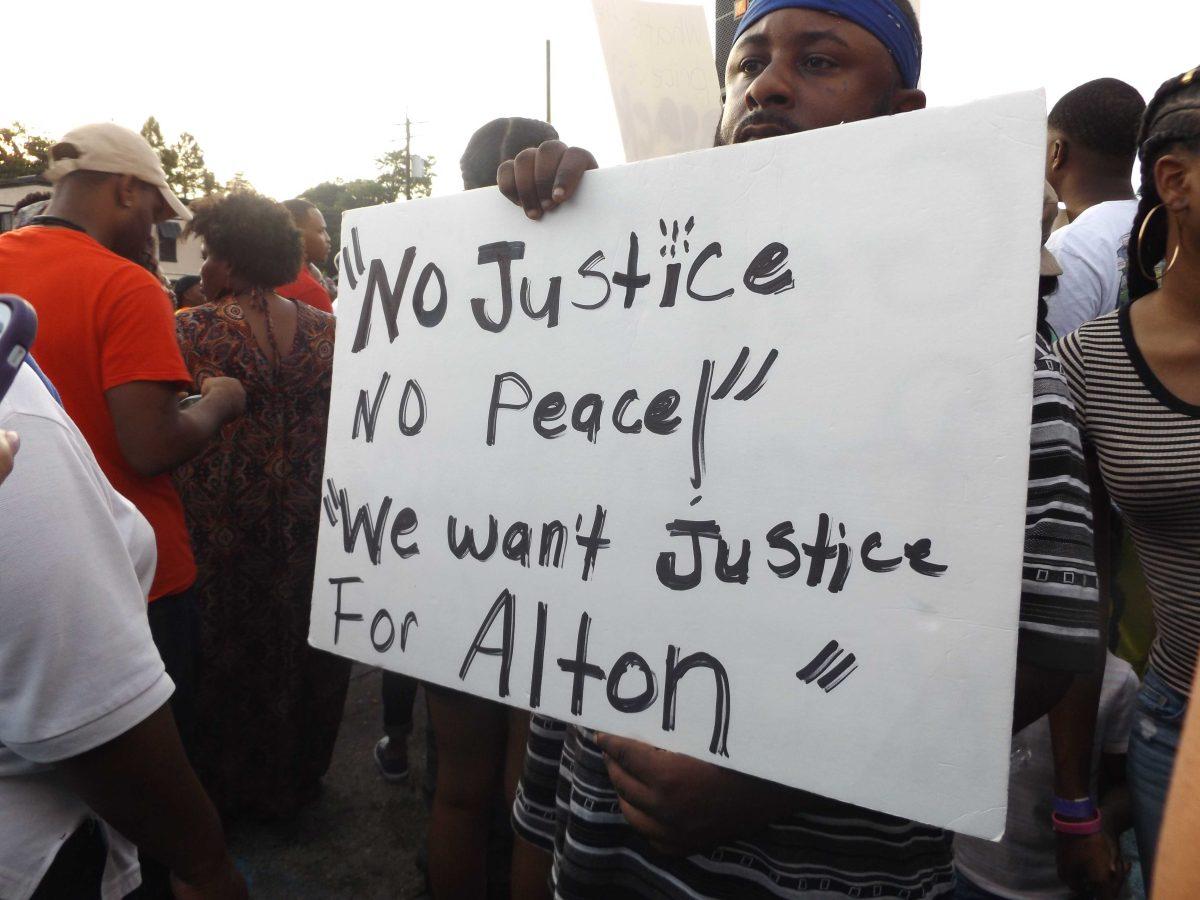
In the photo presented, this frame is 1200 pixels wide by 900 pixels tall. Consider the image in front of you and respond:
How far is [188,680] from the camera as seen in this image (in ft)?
6.51

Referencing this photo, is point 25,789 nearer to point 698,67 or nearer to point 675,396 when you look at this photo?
point 675,396

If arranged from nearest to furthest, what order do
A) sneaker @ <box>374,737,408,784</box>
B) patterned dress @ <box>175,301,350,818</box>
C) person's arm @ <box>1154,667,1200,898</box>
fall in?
person's arm @ <box>1154,667,1200,898</box>, patterned dress @ <box>175,301,350,818</box>, sneaker @ <box>374,737,408,784</box>

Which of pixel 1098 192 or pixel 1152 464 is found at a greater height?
pixel 1098 192

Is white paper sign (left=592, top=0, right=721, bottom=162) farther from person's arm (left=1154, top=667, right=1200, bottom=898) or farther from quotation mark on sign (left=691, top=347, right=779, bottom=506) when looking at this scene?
person's arm (left=1154, top=667, right=1200, bottom=898)

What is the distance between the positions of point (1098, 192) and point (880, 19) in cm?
187

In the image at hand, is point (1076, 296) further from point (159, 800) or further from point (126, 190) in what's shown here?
point (126, 190)

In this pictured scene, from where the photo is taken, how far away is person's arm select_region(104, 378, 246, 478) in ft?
5.72

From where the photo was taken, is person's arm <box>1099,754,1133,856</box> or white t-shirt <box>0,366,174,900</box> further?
person's arm <box>1099,754,1133,856</box>

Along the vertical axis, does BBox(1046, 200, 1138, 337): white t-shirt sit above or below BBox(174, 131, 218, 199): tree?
below

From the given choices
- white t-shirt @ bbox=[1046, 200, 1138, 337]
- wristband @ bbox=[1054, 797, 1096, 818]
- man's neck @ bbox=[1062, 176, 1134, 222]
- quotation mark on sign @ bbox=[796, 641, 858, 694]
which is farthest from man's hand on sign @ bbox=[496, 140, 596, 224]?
man's neck @ bbox=[1062, 176, 1134, 222]

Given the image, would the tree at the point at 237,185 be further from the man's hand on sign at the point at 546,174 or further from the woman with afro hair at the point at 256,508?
the man's hand on sign at the point at 546,174

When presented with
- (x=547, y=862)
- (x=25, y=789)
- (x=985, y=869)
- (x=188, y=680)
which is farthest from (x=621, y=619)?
(x=188, y=680)

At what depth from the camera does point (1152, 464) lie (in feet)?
3.89

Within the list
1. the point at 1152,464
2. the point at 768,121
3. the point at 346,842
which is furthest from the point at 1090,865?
the point at 346,842
